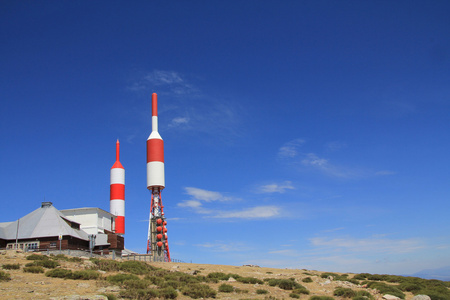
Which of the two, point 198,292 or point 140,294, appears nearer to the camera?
point 140,294

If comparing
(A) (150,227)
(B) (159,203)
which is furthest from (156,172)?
(A) (150,227)

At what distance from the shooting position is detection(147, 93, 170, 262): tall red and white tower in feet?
198

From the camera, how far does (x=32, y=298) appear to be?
1814cm

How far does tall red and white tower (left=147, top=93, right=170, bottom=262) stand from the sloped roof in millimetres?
13214

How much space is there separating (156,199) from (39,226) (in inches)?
716

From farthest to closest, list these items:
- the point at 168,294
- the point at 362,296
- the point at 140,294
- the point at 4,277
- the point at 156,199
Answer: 1. the point at 156,199
2. the point at 362,296
3. the point at 4,277
4. the point at 168,294
5. the point at 140,294

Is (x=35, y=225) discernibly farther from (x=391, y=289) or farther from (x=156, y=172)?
(x=391, y=289)

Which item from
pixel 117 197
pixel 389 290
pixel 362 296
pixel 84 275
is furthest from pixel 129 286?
pixel 117 197

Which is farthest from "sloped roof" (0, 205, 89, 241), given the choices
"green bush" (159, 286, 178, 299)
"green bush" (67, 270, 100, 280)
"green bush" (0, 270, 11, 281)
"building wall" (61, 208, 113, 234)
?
"green bush" (159, 286, 178, 299)

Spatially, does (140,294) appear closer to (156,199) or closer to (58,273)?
(58,273)

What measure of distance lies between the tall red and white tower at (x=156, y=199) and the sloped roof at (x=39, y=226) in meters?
13.2

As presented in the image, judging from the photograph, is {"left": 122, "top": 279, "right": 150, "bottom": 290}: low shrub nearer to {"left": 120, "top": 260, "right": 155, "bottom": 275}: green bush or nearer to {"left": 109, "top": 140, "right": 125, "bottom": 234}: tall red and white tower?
{"left": 120, "top": 260, "right": 155, "bottom": 275}: green bush

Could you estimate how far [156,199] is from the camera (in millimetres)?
61906

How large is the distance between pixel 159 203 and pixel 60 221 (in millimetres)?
16745
